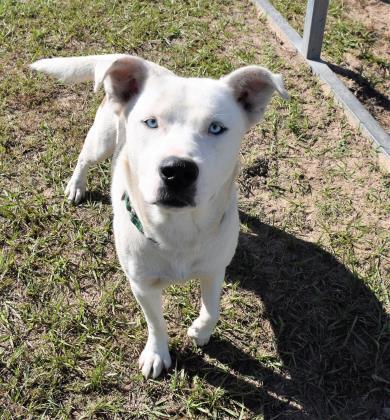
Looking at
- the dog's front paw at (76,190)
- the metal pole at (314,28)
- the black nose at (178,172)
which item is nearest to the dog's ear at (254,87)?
the black nose at (178,172)

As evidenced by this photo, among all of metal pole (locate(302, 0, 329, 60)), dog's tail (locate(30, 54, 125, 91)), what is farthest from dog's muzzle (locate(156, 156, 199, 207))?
metal pole (locate(302, 0, 329, 60))

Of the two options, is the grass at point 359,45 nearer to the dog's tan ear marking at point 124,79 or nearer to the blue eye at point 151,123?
the dog's tan ear marking at point 124,79

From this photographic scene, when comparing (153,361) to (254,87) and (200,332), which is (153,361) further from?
(254,87)

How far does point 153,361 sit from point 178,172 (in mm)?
1686

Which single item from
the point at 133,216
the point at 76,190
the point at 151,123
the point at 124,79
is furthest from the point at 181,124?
the point at 76,190

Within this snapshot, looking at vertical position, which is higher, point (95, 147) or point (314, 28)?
point (314, 28)

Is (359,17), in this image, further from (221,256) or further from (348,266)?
(221,256)

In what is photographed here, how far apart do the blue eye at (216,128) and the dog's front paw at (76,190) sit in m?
2.26

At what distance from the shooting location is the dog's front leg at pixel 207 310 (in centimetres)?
346

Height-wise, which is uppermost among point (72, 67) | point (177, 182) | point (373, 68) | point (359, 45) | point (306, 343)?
point (177, 182)

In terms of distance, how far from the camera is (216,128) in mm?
2711

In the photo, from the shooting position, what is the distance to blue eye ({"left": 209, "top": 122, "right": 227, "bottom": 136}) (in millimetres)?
2693

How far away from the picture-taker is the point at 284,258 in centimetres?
440

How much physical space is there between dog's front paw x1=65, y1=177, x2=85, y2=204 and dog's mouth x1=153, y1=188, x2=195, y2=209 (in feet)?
7.21
